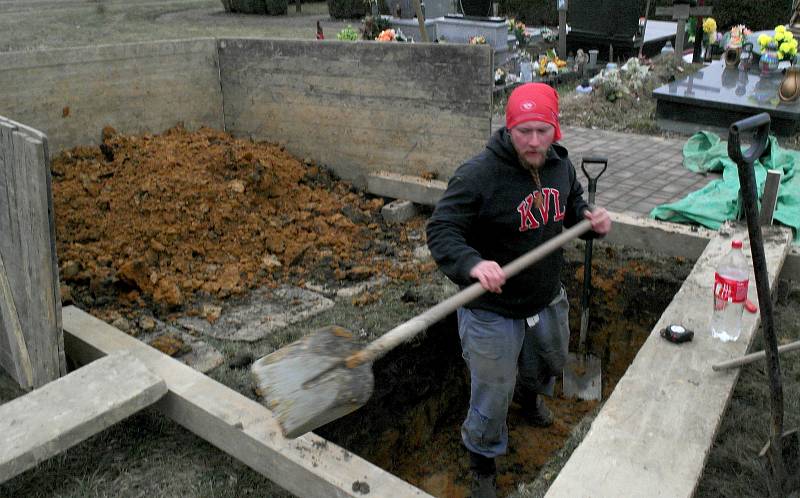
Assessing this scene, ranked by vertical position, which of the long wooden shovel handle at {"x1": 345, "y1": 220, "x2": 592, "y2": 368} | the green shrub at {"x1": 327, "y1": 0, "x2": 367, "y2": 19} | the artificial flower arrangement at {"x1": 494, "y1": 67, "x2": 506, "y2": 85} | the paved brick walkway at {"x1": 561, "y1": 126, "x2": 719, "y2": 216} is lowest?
the paved brick walkway at {"x1": 561, "y1": 126, "x2": 719, "y2": 216}

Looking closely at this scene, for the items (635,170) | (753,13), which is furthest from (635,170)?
(753,13)

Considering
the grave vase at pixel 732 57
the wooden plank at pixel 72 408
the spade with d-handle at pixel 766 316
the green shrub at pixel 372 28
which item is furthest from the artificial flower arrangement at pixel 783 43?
the wooden plank at pixel 72 408

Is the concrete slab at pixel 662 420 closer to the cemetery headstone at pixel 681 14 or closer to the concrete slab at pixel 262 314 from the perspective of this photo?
the concrete slab at pixel 262 314

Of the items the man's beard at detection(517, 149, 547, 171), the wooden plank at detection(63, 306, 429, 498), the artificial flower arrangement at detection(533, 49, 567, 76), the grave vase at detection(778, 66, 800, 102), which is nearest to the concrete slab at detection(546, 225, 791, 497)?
the wooden plank at detection(63, 306, 429, 498)

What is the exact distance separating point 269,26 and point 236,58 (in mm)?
13967

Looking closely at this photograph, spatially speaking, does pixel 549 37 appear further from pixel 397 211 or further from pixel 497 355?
pixel 497 355

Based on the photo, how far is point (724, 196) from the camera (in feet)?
17.1

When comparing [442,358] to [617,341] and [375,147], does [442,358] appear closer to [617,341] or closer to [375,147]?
[617,341]

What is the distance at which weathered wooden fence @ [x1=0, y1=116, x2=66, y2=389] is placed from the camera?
293cm

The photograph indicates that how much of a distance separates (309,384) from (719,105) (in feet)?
25.7

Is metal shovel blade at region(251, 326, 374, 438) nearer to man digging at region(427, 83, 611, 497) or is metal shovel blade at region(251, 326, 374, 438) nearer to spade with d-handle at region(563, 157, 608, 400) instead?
man digging at region(427, 83, 611, 497)

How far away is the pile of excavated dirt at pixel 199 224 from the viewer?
4.34 m

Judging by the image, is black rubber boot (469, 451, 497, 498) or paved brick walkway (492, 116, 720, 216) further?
paved brick walkway (492, 116, 720, 216)

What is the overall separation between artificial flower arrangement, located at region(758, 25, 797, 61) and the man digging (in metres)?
8.05
